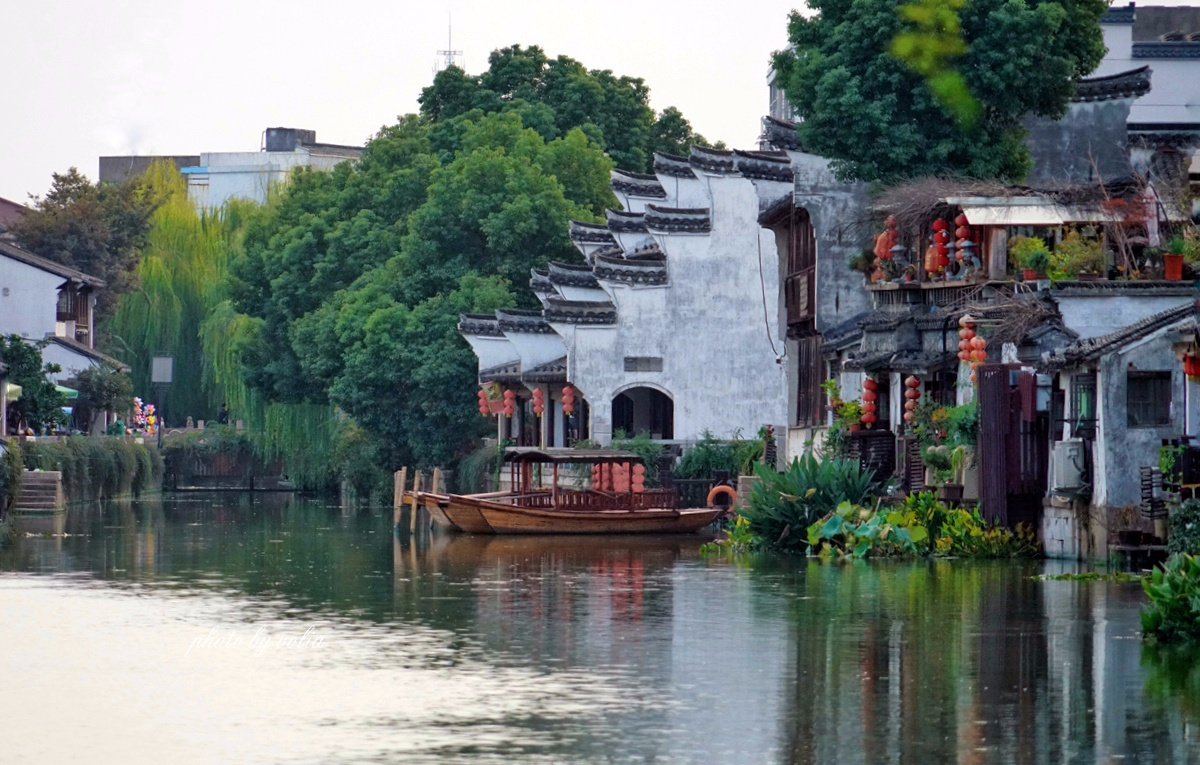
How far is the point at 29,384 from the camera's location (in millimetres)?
63531

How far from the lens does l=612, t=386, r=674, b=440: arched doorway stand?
60.0 metres

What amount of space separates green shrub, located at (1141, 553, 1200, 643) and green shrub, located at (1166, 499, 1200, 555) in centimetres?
626

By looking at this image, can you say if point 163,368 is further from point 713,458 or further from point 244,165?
point 713,458

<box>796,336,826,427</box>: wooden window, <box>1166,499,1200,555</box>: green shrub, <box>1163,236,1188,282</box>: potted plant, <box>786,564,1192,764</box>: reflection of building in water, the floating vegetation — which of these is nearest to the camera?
<box>786,564,1192,764</box>: reflection of building in water

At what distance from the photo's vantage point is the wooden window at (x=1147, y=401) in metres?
33.1

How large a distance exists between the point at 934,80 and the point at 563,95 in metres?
28.3

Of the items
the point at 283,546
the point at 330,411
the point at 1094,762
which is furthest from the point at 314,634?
the point at 330,411

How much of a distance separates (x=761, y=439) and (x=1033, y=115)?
1057cm

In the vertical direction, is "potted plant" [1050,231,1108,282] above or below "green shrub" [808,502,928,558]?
above

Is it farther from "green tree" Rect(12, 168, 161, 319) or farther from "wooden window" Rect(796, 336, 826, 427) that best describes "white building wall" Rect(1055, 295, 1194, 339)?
"green tree" Rect(12, 168, 161, 319)

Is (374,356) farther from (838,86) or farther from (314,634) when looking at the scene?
(314,634)

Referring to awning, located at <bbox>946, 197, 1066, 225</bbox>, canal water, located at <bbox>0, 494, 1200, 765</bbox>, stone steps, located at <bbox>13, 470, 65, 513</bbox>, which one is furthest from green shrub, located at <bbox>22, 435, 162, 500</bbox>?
awning, located at <bbox>946, 197, 1066, 225</bbox>

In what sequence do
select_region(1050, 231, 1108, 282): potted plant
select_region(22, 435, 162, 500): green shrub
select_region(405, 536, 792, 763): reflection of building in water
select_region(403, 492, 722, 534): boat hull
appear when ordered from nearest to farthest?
1. select_region(405, 536, 792, 763): reflection of building in water
2. select_region(1050, 231, 1108, 282): potted plant
3. select_region(403, 492, 722, 534): boat hull
4. select_region(22, 435, 162, 500): green shrub

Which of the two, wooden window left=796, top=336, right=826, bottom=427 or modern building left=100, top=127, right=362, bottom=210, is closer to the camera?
wooden window left=796, top=336, right=826, bottom=427
